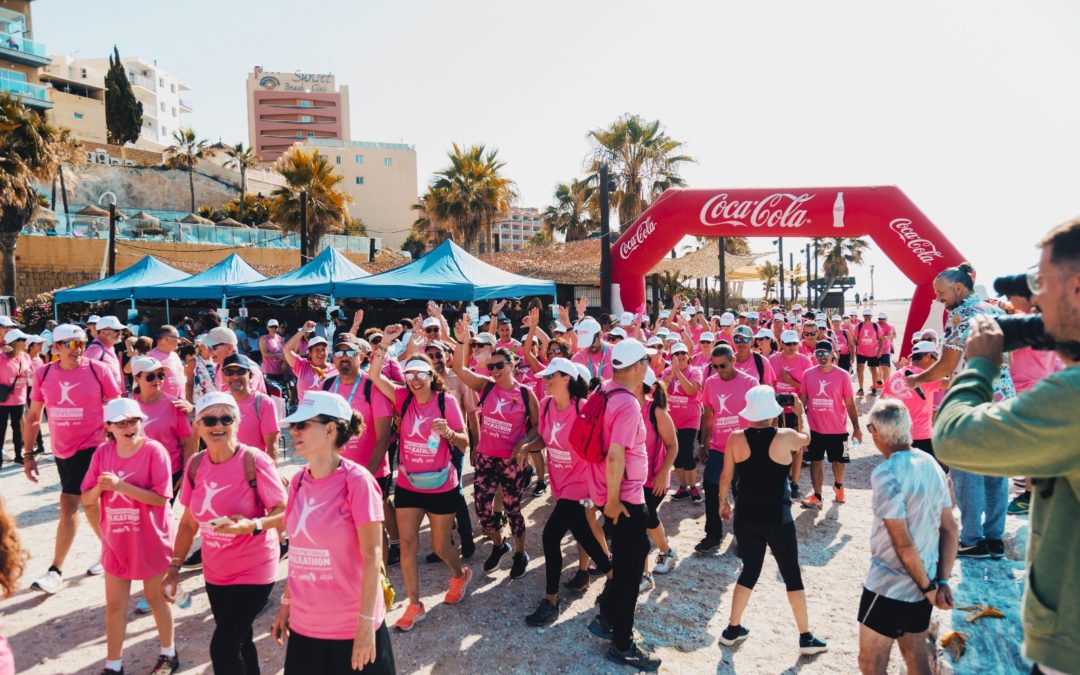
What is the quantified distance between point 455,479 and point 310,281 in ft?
41.2

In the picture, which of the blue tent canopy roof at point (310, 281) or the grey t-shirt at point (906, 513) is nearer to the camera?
the grey t-shirt at point (906, 513)

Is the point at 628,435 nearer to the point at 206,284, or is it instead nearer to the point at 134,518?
the point at 134,518

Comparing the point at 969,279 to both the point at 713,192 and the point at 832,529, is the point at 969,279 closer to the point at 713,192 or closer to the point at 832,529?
the point at 832,529

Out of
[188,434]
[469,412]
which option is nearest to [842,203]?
[469,412]

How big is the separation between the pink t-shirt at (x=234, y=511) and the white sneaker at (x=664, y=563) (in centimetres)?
316

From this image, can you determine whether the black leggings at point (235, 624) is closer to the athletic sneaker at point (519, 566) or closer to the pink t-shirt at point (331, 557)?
the pink t-shirt at point (331, 557)

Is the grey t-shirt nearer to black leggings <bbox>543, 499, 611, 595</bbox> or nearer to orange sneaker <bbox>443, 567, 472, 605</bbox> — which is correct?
black leggings <bbox>543, 499, 611, 595</bbox>

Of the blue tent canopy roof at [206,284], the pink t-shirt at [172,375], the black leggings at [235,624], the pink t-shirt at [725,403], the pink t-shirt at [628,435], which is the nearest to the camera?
the black leggings at [235,624]

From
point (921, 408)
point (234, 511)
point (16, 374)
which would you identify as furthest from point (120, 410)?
point (16, 374)

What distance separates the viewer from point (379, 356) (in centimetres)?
486

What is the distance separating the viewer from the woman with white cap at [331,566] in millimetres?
2662

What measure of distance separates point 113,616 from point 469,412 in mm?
2905

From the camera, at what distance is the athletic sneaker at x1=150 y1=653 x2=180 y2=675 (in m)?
3.83

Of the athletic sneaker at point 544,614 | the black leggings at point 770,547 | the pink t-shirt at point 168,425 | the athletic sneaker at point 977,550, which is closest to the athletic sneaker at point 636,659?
the athletic sneaker at point 544,614
